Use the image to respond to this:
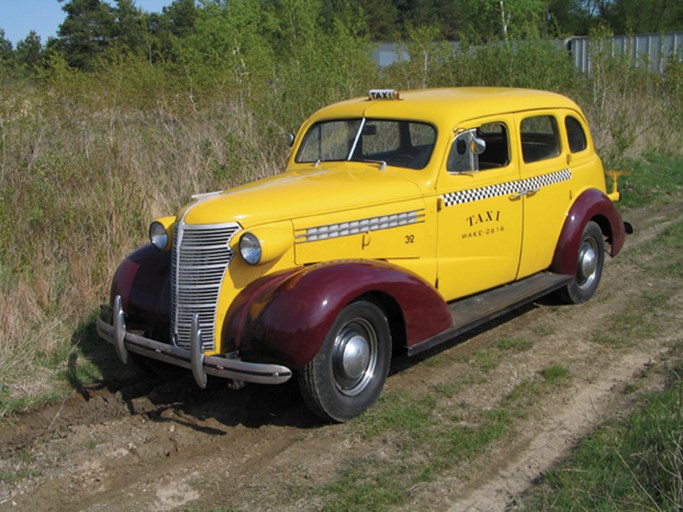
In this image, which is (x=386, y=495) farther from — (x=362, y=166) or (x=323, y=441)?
(x=362, y=166)

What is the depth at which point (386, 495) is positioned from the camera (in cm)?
379

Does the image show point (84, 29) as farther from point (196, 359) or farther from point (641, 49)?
point (196, 359)

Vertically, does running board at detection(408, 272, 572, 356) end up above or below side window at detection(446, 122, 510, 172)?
below

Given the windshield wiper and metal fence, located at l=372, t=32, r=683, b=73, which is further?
metal fence, located at l=372, t=32, r=683, b=73

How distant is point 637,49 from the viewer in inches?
826

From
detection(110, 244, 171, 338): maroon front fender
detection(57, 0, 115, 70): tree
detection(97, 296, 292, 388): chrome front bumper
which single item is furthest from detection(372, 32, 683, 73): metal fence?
detection(57, 0, 115, 70): tree

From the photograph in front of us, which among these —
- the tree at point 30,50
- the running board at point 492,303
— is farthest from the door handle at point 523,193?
the tree at point 30,50

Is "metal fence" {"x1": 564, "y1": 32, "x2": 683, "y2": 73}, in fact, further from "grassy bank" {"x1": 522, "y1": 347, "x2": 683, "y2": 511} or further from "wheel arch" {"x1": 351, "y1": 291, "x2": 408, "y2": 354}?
"grassy bank" {"x1": 522, "y1": 347, "x2": 683, "y2": 511}

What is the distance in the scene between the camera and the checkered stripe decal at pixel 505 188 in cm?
557

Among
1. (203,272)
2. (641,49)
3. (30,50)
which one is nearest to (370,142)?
(203,272)

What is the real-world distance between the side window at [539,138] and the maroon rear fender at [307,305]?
212 centimetres

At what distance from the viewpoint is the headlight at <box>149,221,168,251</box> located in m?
5.28

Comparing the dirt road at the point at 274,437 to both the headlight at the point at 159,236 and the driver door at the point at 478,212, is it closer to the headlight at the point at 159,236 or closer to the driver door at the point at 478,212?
the driver door at the point at 478,212

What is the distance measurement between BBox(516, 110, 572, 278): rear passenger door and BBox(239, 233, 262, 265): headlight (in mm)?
2571
